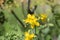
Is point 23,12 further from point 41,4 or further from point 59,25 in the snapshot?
point 59,25

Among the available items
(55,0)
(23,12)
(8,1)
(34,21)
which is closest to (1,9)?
(8,1)

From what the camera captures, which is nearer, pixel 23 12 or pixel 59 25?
pixel 59 25

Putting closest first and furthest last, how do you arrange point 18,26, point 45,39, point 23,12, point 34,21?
point 34,21 → point 45,39 → point 18,26 → point 23,12

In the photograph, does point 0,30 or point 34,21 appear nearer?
point 34,21

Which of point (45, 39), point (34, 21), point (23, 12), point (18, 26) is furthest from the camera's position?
point (23, 12)

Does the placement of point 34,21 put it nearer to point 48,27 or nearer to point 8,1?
point 48,27

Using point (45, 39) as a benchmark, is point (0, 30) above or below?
below

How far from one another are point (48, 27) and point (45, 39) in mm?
120

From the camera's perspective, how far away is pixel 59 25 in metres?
2.10

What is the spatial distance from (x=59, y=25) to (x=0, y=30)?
0.77 metres

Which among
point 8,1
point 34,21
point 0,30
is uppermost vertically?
point 34,21

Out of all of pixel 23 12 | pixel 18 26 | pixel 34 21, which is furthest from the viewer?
pixel 23 12

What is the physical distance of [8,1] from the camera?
9.45 ft

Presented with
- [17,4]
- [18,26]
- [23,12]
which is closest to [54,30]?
[18,26]
